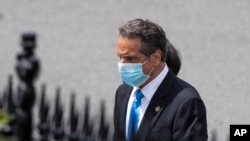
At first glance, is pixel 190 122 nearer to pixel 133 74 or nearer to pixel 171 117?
pixel 171 117

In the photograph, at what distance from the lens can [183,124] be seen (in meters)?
4.35

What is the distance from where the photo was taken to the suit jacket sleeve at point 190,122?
14.1 ft

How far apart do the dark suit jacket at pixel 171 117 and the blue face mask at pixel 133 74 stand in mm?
88

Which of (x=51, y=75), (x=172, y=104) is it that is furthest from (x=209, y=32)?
(x=172, y=104)

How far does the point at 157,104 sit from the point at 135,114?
0.36ft

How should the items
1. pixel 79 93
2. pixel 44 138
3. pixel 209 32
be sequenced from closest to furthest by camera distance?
pixel 44 138 → pixel 79 93 → pixel 209 32

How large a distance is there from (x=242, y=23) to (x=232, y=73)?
155 centimetres

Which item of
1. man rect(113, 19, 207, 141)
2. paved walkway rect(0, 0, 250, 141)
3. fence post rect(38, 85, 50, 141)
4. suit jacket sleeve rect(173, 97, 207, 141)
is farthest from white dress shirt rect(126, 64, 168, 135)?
paved walkway rect(0, 0, 250, 141)

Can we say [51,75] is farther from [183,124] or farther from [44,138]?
[183,124]

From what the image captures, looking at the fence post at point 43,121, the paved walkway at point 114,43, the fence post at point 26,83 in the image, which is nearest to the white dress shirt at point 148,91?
the fence post at point 43,121

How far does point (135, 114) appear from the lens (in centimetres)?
450

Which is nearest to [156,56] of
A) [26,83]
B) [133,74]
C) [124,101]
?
[133,74]

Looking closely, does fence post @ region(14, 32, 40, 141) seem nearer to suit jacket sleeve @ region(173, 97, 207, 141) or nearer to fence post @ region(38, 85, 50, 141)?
suit jacket sleeve @ region(173, 97, 207, 141)

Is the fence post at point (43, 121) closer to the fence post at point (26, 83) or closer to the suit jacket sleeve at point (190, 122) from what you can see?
the suit jacket sleeve at point (190, 122)
